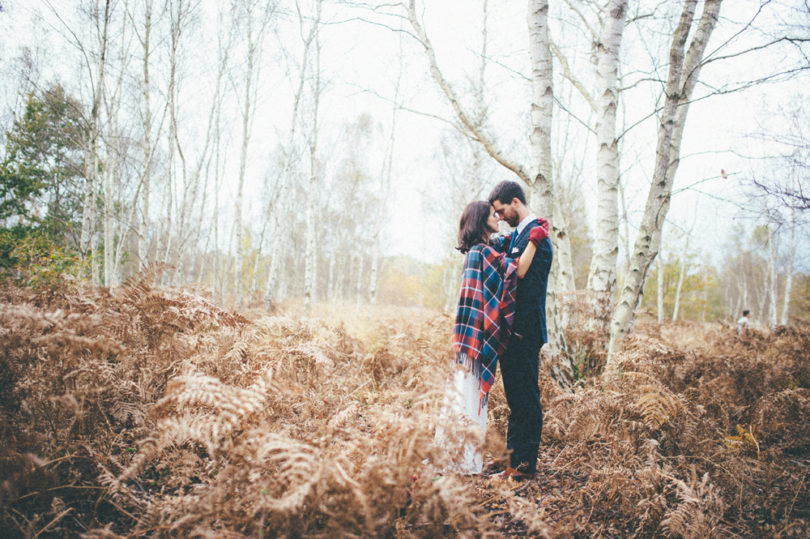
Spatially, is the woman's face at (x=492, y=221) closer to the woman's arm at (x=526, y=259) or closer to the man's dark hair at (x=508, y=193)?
the man's dark hair at (x=508, y=193)

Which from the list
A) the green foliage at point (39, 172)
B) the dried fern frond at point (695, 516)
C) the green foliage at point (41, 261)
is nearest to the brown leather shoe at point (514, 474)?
the dried fern frond at point (695, 516)

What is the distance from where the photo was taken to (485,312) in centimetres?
235

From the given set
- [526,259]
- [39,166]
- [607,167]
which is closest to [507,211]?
[526,259]

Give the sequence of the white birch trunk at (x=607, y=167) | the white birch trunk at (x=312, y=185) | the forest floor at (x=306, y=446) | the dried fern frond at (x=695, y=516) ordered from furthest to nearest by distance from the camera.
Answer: the white birch trunk at (x=312, y=185) → the white birch trunk at (x=607, y=167) → the dried fern frond at (x=695, y=516) → the forest floor at (x=306, y=446)

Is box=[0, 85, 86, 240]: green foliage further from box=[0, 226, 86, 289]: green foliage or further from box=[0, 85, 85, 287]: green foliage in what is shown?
box=[0, 226, 86, 289]: green foliage

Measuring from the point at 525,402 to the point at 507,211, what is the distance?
1368 millimetres

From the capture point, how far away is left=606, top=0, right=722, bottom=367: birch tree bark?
12.1 ft

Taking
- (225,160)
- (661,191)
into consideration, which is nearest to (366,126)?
(225,160)

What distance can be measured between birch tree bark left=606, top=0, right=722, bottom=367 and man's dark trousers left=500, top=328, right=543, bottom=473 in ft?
6.17

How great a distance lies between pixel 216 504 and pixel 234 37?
43.4 ft

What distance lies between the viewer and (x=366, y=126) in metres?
18.8

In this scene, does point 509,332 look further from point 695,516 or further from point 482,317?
point 695,516

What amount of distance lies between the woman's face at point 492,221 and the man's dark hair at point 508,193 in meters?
0.09

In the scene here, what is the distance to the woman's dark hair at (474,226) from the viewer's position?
8.02ft
